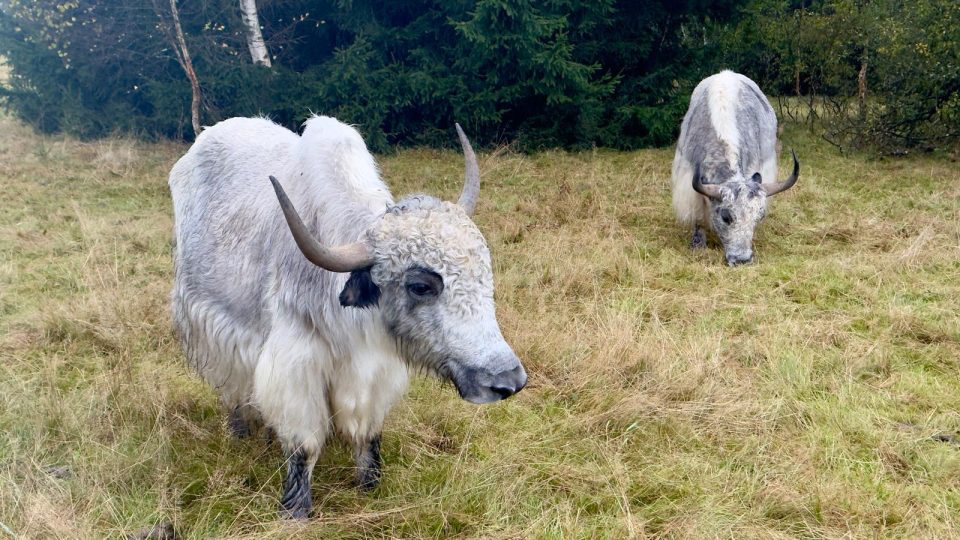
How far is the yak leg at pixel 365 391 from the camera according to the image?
310 cm

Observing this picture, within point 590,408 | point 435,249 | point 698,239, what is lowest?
point 698,239

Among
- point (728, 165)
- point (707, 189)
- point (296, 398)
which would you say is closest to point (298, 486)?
point (296, 398)

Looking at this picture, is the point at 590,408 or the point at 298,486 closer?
the point at 298,486

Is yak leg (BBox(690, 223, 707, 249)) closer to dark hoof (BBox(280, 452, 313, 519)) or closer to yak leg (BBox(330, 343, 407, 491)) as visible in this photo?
yak leg (BBox(330, 343, 407, 491))

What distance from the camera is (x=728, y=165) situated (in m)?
7.27

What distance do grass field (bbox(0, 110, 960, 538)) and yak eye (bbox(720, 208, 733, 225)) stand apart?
1.31ft

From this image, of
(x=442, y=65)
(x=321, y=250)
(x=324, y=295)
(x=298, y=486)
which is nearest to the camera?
(x=321, y=250)

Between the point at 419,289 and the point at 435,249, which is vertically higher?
the point at 435,249

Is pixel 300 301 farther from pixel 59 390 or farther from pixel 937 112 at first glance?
pixel 937 112

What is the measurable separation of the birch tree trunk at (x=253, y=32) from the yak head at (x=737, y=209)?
8646mm

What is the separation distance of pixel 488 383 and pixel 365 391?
2.47ft

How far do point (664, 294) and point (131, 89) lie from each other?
12.5 metres

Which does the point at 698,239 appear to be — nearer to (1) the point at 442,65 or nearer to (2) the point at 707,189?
(2) the point at 707,189

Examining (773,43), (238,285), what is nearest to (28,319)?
(238,285)
